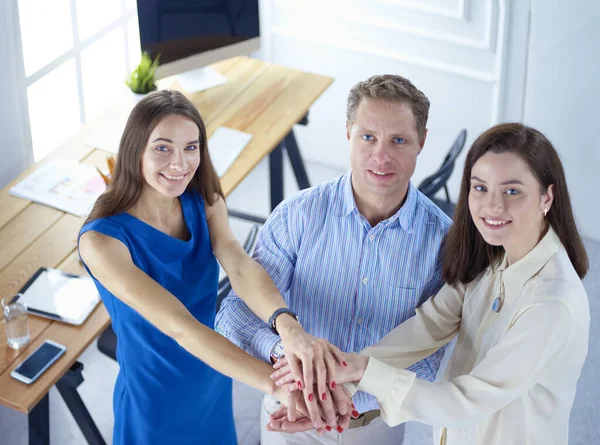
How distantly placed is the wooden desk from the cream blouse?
3.26 feet

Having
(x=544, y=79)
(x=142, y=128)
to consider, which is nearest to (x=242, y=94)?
(x=544, y=79)

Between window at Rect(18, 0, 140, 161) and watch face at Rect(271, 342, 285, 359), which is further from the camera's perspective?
window at Rect(18, 0, 140, 161)

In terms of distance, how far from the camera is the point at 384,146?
1982mm

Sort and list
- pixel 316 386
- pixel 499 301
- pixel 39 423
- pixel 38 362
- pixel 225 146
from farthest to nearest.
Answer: pixel 225 146, pixel 39 423, pixel 38 362, pixel 316 386, pixel 499 301

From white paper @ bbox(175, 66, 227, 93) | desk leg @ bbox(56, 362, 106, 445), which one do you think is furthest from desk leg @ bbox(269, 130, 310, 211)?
desk leg @ bbox(56, 362, 106, 445)

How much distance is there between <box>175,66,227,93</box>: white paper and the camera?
371 centimetres

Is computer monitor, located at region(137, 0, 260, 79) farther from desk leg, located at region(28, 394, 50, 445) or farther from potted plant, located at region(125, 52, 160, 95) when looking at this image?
desk leg, located at region(28, 394, 50, 445)

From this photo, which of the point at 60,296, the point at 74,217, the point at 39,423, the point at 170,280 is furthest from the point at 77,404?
the point at 170,280

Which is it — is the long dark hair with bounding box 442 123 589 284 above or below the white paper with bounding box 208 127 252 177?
above

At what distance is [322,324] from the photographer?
7.00ft

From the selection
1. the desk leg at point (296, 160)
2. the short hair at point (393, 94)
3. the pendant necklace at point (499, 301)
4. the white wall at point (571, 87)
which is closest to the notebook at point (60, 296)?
the short hair at point (393, 94)

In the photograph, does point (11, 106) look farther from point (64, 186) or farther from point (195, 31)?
point (195, 31)

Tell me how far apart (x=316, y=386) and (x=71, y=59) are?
7.32 feet

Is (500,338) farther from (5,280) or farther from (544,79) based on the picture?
(544,79)
